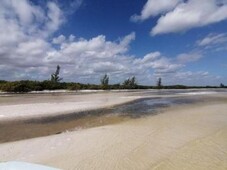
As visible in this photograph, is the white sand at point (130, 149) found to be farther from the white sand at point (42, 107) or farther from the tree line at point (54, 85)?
the tree line at point (54, 85)

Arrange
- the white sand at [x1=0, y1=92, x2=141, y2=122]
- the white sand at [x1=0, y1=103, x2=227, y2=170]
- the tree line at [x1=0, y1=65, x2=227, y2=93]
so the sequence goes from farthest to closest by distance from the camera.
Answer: the tree line at [x1=0, y1=65, x2=227, y2=93] < the white sand at [x1=0, y1=92, x2=141, y2=122] < the white sand at [x1=0, y1=103, x2=227, y2=170]

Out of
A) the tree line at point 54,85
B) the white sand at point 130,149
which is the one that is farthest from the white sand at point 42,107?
the tree line at point 54,85

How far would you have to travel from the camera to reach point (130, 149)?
6.62 m

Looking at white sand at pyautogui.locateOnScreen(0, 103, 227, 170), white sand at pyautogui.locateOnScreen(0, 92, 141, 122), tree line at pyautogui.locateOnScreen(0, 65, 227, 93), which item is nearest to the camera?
white sand at pyautogui.locateOnScreen(0, 103, 227, 170)

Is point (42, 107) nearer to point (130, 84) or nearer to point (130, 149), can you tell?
point (130, 149)

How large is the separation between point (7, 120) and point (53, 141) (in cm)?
575

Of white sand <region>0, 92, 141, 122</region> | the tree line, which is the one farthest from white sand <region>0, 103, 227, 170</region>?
the tree line

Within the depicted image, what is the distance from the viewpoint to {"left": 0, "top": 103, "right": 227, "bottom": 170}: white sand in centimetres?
554

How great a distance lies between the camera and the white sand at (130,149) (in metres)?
5.54

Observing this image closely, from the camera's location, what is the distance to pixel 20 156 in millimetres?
6223

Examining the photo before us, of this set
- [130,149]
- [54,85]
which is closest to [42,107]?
[130,149]

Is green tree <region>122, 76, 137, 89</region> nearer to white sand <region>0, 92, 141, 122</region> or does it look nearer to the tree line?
the tree line

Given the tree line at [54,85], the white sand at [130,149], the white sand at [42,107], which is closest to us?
the white sand at [130,149]

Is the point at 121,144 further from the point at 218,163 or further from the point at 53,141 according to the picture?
the point at 218,163
